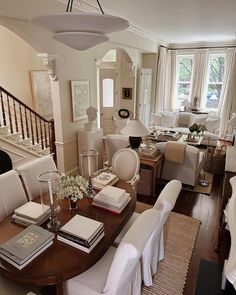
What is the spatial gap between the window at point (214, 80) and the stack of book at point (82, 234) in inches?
291

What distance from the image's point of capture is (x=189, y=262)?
254cm

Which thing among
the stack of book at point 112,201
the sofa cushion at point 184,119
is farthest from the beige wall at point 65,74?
the sofa cushion at point 184,119

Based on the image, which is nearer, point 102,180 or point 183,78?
point 102,180

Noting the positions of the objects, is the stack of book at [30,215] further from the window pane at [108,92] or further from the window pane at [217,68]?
the window pane at [217,68]

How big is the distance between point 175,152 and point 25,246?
2887 mm

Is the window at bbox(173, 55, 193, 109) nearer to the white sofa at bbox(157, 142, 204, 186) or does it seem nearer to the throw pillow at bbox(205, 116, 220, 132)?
the throw pillow at bbox(205, 116, 220, 132)

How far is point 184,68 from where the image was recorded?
820 cm

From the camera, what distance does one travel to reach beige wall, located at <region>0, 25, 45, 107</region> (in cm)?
564

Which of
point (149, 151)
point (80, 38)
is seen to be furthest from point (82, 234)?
point (149, 151)

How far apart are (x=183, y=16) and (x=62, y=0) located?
223 cm

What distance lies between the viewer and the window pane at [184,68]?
809cm

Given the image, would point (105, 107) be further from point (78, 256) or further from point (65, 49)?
point (78, 256)

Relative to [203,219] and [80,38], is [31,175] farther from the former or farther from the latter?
[203,219]

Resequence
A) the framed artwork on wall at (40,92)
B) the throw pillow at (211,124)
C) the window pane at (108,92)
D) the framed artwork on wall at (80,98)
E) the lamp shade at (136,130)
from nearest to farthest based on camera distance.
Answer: the lamp shade at (136,130) → the framed artwork on wall at (80,98) → the framed artwork on wall at (40,92) → the throw pillow at (211,124) → the window pane at (108,92)
